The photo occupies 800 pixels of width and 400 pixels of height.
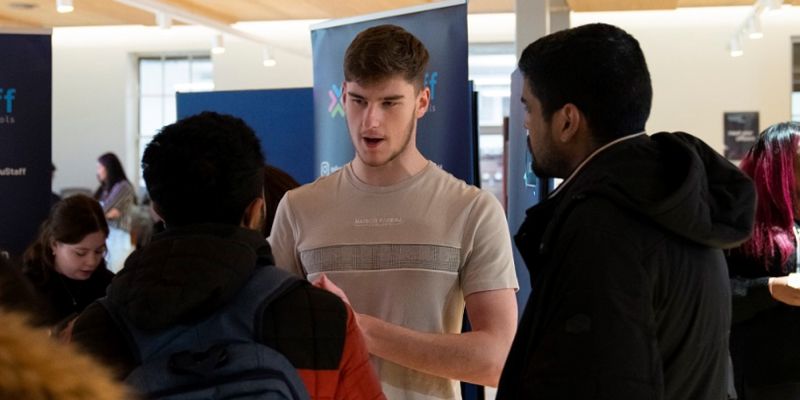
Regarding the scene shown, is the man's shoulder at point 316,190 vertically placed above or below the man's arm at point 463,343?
above

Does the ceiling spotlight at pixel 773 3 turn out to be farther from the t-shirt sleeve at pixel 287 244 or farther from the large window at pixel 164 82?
the large window at pixel 164 82

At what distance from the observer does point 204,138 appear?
148cm

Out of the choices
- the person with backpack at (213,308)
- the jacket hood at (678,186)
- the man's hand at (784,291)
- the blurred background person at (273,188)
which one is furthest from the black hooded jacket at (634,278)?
the man's hand at (784,291)

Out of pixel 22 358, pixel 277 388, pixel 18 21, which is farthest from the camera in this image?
pixel 18 21

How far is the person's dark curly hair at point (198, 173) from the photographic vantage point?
1.46 metres

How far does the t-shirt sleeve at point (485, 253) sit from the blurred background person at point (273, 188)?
25.7 inches

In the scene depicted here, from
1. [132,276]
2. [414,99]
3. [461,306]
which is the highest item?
[414,99]

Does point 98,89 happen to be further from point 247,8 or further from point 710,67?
point 710,67

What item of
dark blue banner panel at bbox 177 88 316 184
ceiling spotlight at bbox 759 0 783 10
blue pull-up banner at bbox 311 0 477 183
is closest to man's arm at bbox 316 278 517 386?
blue pull-up banner at bbox 311 0 477 183

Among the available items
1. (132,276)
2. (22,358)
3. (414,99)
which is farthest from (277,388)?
(414,99)

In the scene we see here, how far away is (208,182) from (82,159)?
1240cm

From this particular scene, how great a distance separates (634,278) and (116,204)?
790 centimetres

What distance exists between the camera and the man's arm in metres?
1.93

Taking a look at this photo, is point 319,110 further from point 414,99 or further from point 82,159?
point 82,159
